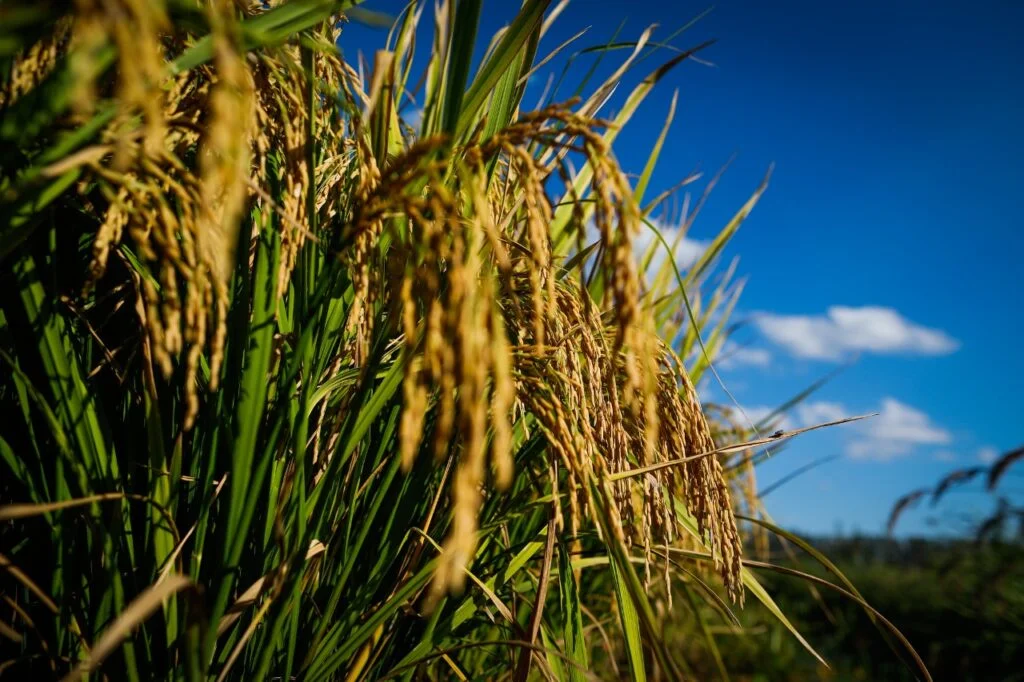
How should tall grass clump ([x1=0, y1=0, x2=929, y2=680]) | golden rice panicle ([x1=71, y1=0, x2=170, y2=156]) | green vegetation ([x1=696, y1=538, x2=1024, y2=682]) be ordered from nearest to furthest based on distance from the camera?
1. golden rice panicle ([x1=71, y1=0, x2=170, y2=156])
2. tall grass clump ([x1=0, y1=0, x2=929, y2=680])
3. green vegetation ([x1=696, y1=538, x2=1024, y2=682])

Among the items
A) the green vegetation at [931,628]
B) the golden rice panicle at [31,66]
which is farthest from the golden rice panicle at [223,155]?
the green vegetation at [931,628]

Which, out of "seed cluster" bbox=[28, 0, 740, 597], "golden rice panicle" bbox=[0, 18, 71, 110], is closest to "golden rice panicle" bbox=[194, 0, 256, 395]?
"seed cluster" bbox=[28, 0, 740, 597]

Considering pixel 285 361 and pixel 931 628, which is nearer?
pixel 285 361

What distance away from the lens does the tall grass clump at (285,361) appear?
61 cm

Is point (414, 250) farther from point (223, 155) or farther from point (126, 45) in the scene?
point (126, 45)

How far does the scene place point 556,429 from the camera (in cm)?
74

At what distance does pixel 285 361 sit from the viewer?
976 millimetres

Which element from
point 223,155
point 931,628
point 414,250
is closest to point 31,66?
point 223,155

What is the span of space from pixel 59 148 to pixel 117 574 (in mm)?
526

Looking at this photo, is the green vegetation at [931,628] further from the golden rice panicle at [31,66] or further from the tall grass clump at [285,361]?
the golden rice panicle at [31,66]

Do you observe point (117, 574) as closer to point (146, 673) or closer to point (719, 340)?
point (146, 673)

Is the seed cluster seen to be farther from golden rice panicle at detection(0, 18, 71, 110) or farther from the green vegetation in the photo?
the green vegetation

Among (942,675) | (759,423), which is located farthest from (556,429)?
(942,675)

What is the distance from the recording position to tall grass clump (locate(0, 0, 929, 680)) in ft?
1.99
